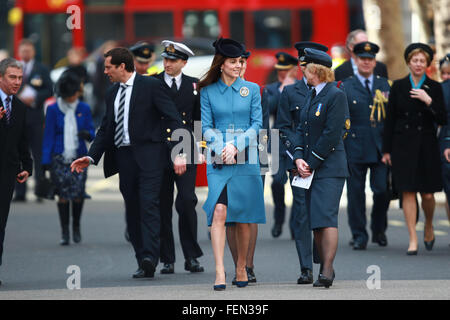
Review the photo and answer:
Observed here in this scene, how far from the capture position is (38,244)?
12836mm

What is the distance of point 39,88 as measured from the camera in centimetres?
1692

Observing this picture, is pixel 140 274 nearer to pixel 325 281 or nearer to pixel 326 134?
pixel 325 281

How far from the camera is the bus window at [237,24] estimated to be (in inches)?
1319

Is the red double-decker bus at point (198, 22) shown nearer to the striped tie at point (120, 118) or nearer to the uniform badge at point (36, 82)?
the uniform badge at point (36, 82)

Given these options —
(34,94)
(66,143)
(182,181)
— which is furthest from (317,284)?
(34,94)

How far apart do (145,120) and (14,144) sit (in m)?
1.14

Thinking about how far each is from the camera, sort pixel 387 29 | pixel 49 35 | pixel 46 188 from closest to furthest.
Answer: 1. pixel 46 188
2. pixel 387 29
3. pixel 49 35

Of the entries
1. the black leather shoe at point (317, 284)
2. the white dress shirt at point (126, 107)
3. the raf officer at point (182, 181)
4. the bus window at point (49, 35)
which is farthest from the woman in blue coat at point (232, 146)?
the bus window at point (49, 35)

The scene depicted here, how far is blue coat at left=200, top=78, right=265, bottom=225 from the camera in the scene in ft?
29.6

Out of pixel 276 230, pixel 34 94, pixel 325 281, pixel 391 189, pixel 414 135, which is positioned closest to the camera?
pixel 325 281

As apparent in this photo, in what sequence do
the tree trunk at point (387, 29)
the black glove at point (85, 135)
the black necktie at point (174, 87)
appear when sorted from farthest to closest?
the tree trunk at point (387, 29) → the black glove at point (85, 135) → the black necktie at point (174, 87)

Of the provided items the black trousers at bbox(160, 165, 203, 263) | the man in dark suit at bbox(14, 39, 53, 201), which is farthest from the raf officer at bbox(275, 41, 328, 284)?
the man in dark suit at bbox(14, 39, 53, 201)
